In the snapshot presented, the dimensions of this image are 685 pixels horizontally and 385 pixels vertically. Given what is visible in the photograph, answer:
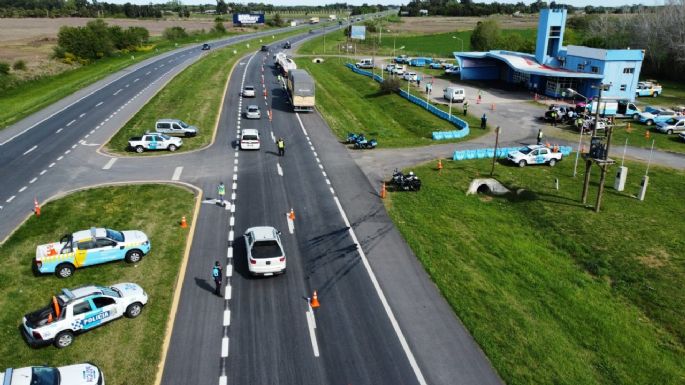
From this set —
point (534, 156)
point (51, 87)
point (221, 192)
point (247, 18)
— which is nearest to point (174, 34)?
point (247, 18)

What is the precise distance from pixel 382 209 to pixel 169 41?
129810 mm

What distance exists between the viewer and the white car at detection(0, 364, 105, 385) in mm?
15273

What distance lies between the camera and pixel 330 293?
23.3 m

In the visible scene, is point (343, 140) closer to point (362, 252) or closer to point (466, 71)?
point (362, 252)

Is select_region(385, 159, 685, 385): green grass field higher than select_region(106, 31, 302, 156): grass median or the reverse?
the reverse

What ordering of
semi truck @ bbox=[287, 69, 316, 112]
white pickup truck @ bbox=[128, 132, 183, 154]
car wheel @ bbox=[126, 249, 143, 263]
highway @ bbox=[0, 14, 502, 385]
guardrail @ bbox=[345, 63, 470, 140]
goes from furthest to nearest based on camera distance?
semi truck @ bbox=[287, 69, 316, 112]
guardrail @ bbox=[345, 63, 470, 140]
white pickup truck @ bbox=[128, 132, 183, 154]
car wheel @ bbox=[126, 249, 143, 263]
highway @ bbox=[0, 14, 502, 385]

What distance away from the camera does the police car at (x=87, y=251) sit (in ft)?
78.8

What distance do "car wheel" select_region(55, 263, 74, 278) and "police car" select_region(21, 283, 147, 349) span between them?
4020mm

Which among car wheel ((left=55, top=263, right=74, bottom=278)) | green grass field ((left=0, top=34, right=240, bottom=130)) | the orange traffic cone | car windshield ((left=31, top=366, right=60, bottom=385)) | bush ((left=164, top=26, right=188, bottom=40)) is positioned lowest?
the orange traffic cone

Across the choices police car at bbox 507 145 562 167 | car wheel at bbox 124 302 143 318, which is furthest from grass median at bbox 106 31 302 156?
police car at bbox 507 145 562 167

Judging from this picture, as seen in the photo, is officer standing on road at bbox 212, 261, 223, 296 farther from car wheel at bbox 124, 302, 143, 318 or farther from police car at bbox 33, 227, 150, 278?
police car at bbox 33, 227, 150, 278

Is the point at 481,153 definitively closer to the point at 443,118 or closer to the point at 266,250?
the point at 443,118

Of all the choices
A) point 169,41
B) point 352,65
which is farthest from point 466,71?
point 169,41

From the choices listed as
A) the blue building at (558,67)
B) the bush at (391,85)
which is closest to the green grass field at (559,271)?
the blue building at (558,67)
